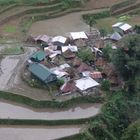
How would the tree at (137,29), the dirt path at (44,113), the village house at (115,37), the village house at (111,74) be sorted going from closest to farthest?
1. the dirt path at (44,113)
2. the village house at (111,74)
3. the village house at (115,37)
4. the tree at (137,29)

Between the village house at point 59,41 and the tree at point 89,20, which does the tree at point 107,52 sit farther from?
the tree at point 89,20

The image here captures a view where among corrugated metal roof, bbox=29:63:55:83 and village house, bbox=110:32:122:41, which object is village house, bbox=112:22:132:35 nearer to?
village house, bbox=110:32:122:41

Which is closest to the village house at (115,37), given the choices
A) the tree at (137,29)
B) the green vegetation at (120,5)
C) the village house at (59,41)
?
the tree at (137,29)

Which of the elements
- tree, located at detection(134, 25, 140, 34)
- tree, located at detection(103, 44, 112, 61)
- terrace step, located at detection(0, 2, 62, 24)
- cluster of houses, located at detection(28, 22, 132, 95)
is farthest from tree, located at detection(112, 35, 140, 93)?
terrace step, located at detection(0, 2, 62, 24)

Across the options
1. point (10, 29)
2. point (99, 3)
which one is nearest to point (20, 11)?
point (10, 29)

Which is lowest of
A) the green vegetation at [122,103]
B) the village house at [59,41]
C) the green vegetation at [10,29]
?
the green vegetation at [122,103]
